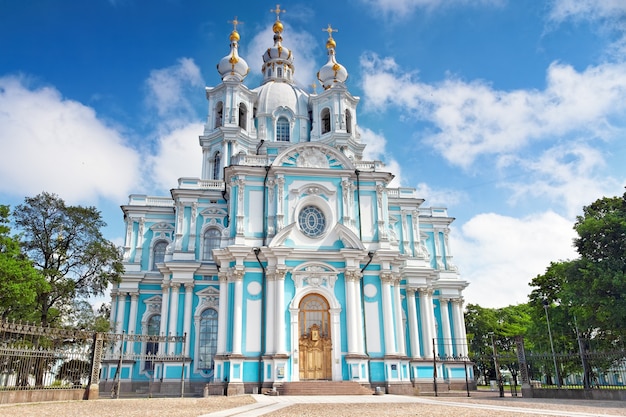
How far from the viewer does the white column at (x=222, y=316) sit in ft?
84.2

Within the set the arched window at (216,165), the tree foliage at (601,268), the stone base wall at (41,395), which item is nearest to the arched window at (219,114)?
the arched window at (216,165)

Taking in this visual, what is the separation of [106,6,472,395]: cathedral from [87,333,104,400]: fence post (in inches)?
66.4

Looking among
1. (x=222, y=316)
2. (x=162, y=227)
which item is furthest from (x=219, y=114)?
(x=222, y=316)

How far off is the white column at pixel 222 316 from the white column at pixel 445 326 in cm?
1477

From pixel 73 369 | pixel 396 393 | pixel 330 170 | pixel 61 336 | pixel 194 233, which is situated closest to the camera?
pixel 61 336

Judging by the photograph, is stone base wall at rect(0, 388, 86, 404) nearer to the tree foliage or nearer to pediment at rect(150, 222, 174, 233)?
pediment at rect(150, 222, 174, 233)

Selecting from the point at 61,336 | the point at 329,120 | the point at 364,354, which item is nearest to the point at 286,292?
the point at 364,354

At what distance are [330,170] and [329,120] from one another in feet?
38.6

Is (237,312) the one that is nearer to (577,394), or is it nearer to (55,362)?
(55,362)

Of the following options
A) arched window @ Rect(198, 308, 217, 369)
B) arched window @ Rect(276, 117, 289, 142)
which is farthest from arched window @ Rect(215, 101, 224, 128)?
arched window @ Rect(198, 308, 217, 369)

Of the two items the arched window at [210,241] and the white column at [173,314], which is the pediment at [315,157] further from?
the white column at [173,314]

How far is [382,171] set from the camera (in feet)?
97.4

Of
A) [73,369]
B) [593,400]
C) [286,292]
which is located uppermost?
[286,292]

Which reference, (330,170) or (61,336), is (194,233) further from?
(61,336)
